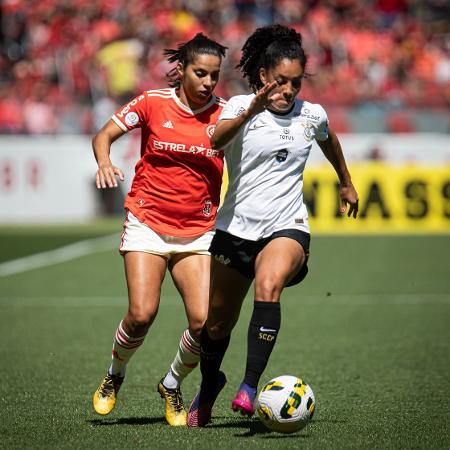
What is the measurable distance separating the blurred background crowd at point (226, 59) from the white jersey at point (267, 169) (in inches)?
664

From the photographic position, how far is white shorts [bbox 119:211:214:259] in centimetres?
604

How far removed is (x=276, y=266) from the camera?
5.38 metres

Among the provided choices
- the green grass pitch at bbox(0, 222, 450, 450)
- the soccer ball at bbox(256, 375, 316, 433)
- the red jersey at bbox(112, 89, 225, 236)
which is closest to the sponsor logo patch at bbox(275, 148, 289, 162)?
the red jersey at bbox(112, 89, 225, 236)

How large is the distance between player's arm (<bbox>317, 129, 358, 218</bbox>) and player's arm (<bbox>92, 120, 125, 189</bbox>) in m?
1.20

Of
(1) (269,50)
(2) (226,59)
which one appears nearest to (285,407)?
(1) (269,50)

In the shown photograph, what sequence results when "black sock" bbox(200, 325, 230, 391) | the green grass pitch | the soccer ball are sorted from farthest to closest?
"black sock" bbox(200, 325, 230, 391) → the green grass pitch → the soccer ball

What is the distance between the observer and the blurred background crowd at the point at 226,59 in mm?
22625

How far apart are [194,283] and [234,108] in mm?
1197

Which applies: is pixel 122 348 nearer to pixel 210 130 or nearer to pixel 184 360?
pixel 184 360

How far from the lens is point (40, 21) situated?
A: 25719 millimetres

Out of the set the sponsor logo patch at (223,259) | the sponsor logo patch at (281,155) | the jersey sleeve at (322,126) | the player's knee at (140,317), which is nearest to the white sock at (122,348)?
the player's knee at (140,317)

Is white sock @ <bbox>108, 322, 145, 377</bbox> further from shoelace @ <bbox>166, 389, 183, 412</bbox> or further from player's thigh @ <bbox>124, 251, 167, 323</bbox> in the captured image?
shoelace @ <bbox>166, 389, 183, 412</bbox>

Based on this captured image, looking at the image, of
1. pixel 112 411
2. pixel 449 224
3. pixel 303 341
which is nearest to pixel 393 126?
pixel 449 224

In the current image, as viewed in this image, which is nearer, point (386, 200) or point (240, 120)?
point (240, 120)
